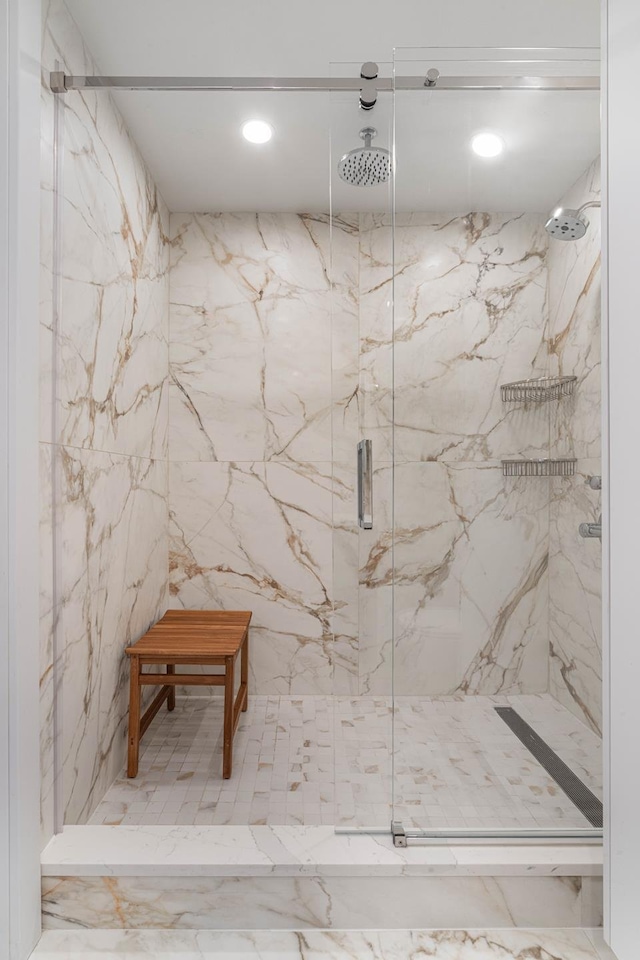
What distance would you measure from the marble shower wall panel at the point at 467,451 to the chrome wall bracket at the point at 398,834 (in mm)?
319

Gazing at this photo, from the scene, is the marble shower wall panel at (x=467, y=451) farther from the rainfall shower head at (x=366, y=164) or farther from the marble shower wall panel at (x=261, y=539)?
the marble shower wall panel at (x=261, y=539)

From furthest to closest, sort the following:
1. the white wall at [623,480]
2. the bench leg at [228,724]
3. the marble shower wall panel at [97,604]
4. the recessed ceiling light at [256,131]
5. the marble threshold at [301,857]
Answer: the recessed ceiling light at [256,131]
the bench leg at [228,724]
the marble shower wall panel at [97,604]
the marble threshold at [301,857]
the white wall at [623,480]

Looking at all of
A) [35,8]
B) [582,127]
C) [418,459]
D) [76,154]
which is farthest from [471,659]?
[35,8]

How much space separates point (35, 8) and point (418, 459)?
1375mm

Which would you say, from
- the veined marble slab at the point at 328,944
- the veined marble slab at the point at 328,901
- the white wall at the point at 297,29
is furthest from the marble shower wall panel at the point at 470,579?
the white wall at the point at 297,29

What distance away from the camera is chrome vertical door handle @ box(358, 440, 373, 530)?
1458 mm

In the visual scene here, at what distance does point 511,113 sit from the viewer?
53.6 inches

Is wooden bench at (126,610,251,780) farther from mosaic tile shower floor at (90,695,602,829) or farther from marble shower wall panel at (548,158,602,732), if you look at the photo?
marble shower wall panel at (548,158,602,732)

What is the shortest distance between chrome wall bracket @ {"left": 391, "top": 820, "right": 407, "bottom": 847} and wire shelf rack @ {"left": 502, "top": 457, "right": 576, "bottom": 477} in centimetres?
90

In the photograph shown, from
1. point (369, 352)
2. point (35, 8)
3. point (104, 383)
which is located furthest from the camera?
point (104, 383)

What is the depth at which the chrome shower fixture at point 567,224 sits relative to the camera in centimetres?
135

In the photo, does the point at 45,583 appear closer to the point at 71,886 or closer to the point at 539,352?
the point at 71,886

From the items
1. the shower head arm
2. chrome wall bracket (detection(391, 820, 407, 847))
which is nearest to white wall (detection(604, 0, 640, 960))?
the shower head arm

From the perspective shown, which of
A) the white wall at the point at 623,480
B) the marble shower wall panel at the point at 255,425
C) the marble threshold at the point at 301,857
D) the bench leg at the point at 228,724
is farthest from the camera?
the marble shower wall panel at the point at 255,425
